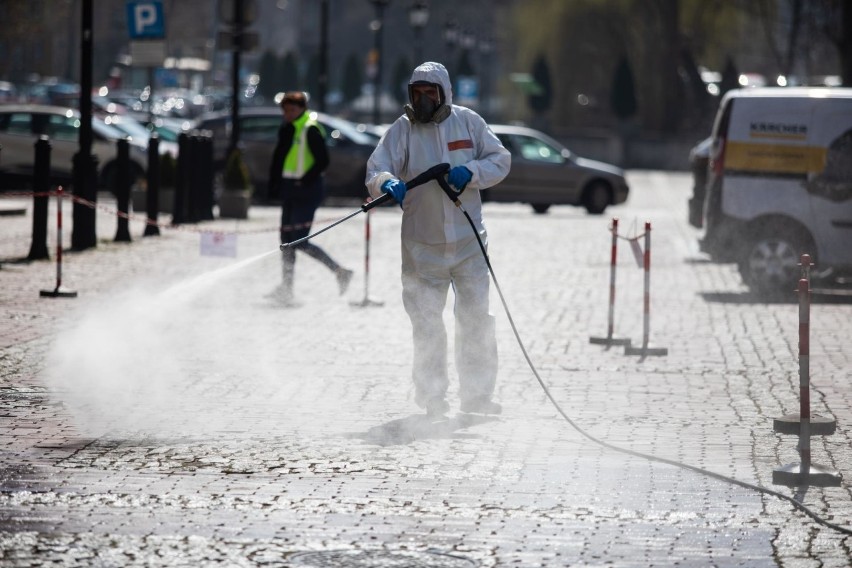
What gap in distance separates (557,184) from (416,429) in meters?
21.9

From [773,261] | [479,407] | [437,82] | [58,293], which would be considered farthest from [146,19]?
[479,407]

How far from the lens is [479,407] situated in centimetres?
895

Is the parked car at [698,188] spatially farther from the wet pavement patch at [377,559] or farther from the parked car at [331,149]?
the wet pavement patch at [377,559]

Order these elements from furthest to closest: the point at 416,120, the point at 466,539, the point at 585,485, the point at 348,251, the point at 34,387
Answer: the point at 348,251 → the point at 34,387 → the point at 416,120 → the point at 585,485 → the point at 466,539

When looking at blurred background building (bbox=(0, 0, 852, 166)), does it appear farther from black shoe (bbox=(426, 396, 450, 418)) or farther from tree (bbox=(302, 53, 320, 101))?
black shoe (bbox=(426, 396, 450, 418))

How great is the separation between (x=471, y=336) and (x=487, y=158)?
0.91 meters

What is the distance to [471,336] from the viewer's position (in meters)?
8.97

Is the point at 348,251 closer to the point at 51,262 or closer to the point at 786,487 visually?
the point at 51,262

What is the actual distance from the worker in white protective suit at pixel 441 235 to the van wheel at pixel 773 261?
7446 millimetres

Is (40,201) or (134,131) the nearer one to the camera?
(40,201)

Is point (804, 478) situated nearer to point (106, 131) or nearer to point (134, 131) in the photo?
point (106, 131)

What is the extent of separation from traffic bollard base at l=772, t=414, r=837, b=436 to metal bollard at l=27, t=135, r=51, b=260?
9802 millimetres

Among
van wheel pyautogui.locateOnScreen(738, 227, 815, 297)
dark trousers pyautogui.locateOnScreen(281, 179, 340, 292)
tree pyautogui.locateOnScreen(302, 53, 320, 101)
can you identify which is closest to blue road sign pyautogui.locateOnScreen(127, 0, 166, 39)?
dark trousers pyautogui.locateOnScreen(281, 179, 340, 292)

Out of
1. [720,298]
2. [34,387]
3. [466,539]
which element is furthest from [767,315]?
[466,539]
